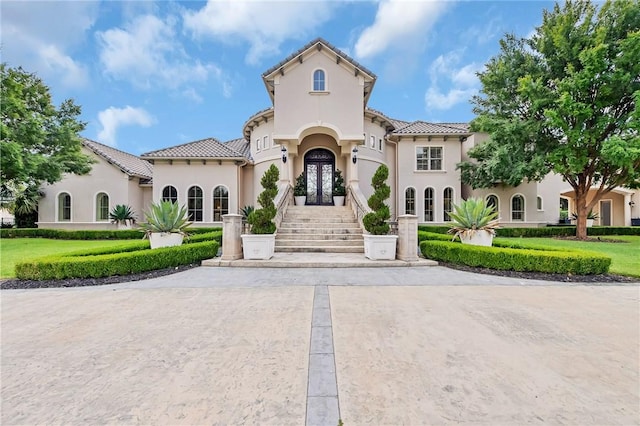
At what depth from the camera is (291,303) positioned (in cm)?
525

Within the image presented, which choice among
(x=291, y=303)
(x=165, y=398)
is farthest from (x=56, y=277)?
(x=165, y=398)

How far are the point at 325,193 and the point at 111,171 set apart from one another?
1455 cm

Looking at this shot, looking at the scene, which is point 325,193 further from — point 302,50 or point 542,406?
point 542,406

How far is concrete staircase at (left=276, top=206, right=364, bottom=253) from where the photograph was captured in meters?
11.2

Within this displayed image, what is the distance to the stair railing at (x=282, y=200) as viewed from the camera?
41.9ft

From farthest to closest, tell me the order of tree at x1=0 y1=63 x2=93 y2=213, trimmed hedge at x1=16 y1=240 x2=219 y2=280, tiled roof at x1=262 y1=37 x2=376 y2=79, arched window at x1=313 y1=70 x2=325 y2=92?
arched window at x1=313 y1=70 x2=325 y2=92 → tiled roof at x1=262 y1=37 x2=376 y2=79 → tree at x1=0 y1=63 x2=93 y2=213 → trimmed hedge at x1=16 y1=240 x2=219 y2=280

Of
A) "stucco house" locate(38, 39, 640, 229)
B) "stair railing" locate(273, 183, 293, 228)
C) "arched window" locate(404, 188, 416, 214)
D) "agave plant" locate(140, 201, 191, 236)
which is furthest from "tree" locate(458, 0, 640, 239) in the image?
"agave plant" locate(140, 201, 191, 236)

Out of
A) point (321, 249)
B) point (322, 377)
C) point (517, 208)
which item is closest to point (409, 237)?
point (321, 249)

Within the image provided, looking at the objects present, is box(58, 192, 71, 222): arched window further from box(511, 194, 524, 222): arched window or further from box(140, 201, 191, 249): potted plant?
box(511, 194, 524, 222): arched window

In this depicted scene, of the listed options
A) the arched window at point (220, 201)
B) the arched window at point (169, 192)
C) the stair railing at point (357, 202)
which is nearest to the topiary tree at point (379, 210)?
the stair railing at point (357, 202)

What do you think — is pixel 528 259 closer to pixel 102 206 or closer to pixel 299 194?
pixel 299 194

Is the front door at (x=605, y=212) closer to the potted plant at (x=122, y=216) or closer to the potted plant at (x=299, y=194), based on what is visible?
the potted plant at (x=299, y=194)

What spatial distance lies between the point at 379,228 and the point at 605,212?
31.7 meters

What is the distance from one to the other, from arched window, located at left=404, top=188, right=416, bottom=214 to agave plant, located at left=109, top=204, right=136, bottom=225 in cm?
1802
